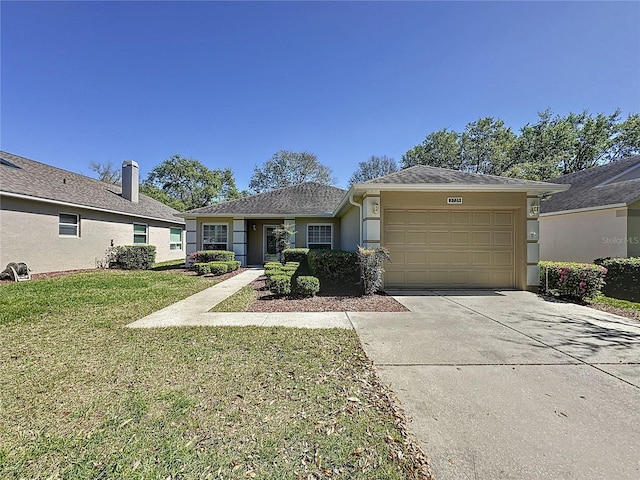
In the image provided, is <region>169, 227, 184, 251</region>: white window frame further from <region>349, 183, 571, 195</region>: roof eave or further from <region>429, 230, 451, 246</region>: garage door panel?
<region>429, 230, 451, 246</region>: garage door panel

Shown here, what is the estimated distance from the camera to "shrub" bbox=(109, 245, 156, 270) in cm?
1346

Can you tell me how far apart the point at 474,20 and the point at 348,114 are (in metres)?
8.40

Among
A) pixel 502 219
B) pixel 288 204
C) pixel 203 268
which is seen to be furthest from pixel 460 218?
pixel 203 268

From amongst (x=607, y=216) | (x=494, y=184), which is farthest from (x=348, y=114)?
(x=607, y=216)

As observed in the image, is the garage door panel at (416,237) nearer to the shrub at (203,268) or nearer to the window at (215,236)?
the shrub at (203,268)

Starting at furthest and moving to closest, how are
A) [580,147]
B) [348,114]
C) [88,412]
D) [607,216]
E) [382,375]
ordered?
1. [580,147]
2. [348,114]
3. [607,216]
4. [382,375]
5. [88,412]

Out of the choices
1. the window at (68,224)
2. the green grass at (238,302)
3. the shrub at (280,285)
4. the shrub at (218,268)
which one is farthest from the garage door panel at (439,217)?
the window at (68,224)

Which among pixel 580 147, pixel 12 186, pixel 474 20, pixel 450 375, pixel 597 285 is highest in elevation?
pixel 580 147

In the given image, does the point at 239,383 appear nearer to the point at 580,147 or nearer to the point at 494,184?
the point at 494,184

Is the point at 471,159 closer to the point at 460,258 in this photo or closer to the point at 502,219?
the point at 502,219

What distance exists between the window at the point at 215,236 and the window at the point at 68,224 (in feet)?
17.6

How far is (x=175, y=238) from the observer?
19250mm

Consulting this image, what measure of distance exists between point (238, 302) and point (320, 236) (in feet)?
28.7

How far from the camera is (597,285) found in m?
6.64
